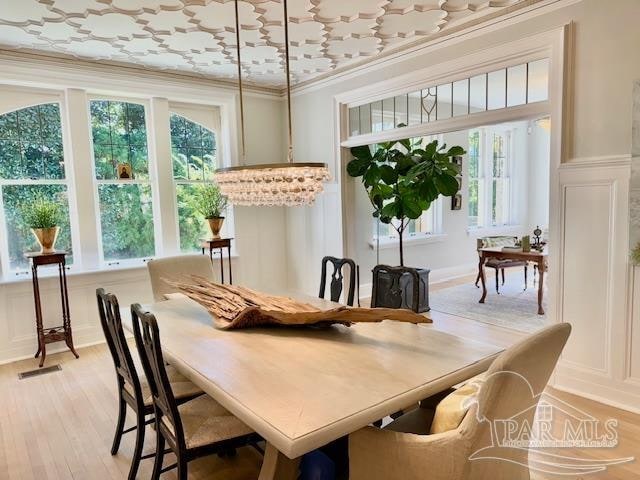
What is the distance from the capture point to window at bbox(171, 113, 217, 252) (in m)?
4.95

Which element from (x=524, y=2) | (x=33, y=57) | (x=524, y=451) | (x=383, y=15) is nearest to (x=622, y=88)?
(x=524, y=2)

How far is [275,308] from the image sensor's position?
2.44 metres

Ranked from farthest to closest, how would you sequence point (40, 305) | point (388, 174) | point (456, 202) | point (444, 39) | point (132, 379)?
point (456, 202), point (388, 174), point (40, 305), point (444, 39), point (132, 379)

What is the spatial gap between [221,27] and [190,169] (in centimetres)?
189

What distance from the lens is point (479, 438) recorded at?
1.39 m

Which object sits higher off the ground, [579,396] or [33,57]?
[33,57]

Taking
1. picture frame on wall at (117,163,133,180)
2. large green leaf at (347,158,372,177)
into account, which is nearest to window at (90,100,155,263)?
picture frame on wall at (117,163,133,180)

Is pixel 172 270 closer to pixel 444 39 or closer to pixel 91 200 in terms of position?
pixel 91 200

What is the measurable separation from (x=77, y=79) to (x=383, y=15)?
289 centimetres

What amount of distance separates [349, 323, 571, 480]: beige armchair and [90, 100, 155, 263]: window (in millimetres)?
3781

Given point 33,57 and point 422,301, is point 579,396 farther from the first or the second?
point 33,57

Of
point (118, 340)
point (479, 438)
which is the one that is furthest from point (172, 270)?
point (479, 438)

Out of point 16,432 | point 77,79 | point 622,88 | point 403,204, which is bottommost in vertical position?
point 16,432

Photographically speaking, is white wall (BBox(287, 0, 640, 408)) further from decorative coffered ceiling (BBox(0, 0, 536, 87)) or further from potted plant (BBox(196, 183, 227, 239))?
potted plant (BBox(196, 183, 227, 239))
